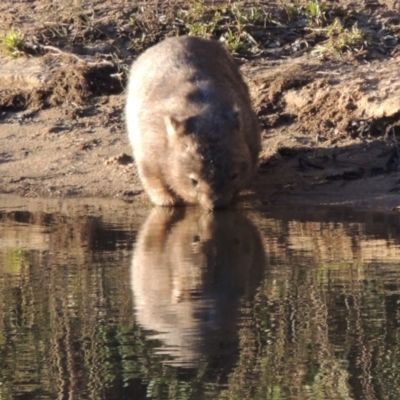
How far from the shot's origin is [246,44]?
1295cm

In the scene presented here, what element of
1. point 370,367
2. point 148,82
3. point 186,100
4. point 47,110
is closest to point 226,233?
point 186,100

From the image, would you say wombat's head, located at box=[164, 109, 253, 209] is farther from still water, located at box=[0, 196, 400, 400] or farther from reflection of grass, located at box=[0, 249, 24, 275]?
reflection of grass, located at box=[0, 249, 24, 275]

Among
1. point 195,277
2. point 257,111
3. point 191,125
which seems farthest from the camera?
point 257,111

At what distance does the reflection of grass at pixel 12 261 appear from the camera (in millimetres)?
7623

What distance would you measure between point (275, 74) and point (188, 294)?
585cm

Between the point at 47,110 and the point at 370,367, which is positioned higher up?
the point at 47,110

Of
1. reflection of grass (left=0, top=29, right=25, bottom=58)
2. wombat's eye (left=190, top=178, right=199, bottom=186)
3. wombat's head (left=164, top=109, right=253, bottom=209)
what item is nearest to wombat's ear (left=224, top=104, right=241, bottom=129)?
wombat's head (left=164, top=109, right=253, bottom=209)

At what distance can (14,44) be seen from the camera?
13.5 m

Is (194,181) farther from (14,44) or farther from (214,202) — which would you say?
(14,44)

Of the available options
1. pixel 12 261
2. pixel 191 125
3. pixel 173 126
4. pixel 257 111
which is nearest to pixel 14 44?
pixel 257 111

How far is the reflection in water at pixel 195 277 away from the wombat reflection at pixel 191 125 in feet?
0.95

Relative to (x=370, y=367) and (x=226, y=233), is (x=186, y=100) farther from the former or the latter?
(x=370, y=367)

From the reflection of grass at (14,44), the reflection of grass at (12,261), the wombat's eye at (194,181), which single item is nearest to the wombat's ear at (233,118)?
the wombat's eye at (194,181)

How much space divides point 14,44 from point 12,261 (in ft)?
19.6
